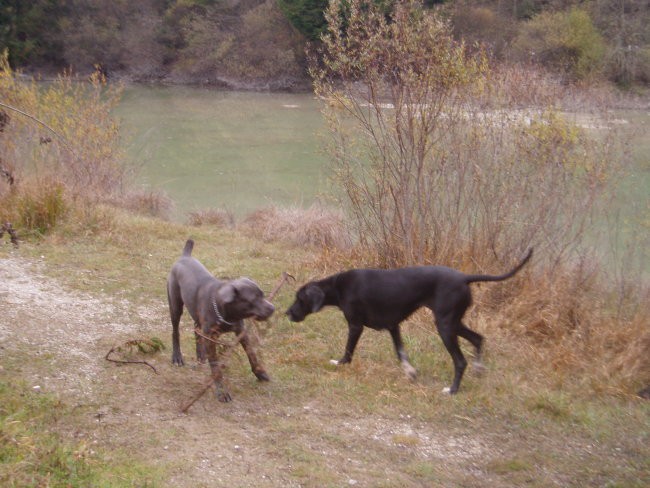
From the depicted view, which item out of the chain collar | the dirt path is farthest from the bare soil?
the chain collar

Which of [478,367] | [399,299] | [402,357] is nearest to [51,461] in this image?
[399,299]

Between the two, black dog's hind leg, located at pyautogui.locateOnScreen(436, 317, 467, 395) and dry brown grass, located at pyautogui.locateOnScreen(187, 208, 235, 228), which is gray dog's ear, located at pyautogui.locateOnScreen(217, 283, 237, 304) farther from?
dry brown grass, located at pyautogui.locateOnScreen(187, 208, 235, 228)

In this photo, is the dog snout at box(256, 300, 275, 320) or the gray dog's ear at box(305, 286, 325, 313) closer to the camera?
the dog snout at box(256, 300, 275, 320)

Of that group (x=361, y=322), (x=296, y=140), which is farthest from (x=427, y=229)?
(x=296, y=140)

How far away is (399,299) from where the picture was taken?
6.59 m

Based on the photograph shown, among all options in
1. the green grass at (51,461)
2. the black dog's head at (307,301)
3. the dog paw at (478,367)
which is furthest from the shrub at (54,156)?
the dog paw at (478,367)

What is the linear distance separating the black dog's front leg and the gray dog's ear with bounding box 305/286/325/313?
347mm

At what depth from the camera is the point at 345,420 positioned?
559 centimetres

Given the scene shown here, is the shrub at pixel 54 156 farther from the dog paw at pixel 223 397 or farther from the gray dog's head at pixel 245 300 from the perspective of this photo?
the dog paw at pixel 223 397

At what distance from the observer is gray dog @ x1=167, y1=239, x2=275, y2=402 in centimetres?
566

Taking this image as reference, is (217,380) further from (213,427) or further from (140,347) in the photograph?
(140,347)

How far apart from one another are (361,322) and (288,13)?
3523 centimetres

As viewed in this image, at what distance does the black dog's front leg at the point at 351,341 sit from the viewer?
6.78m

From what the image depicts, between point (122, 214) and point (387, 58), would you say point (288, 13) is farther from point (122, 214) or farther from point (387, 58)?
point (387, 58)
